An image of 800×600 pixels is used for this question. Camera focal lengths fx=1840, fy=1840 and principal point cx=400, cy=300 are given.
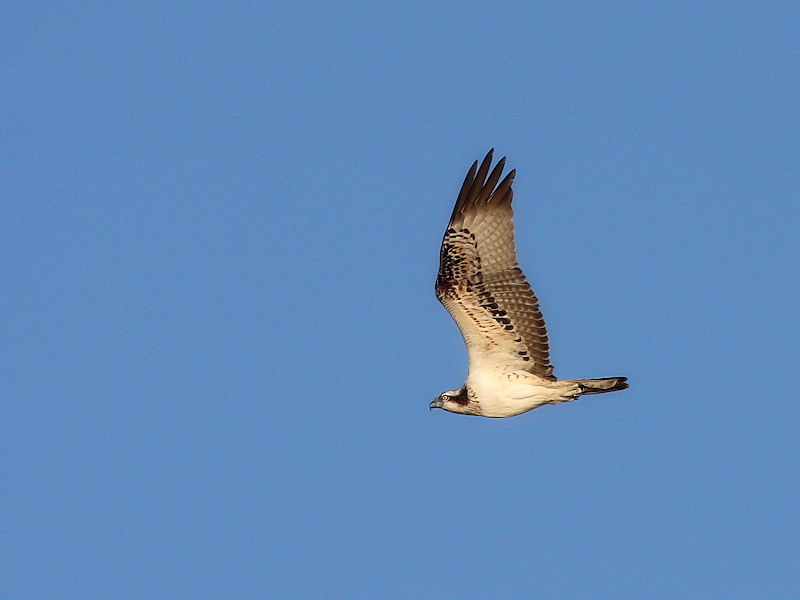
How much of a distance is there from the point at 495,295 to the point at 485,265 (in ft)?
1.27

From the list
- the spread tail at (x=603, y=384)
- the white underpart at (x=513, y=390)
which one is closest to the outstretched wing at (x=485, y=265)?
the white underpart at (x=513, y=390)

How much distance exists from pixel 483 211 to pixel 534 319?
1.46 metres

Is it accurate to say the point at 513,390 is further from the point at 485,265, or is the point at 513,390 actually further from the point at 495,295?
the point at 485,265

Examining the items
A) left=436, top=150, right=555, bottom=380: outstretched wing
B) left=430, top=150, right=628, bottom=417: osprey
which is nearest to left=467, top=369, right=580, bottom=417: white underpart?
left=430, top=150, right=628, bottom=417: osprey

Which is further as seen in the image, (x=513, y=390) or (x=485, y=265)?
(x=513, y=390)

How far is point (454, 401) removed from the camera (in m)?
22.9

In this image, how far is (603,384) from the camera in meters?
22.4

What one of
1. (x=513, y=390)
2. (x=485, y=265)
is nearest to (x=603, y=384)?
(x=513, y=390)

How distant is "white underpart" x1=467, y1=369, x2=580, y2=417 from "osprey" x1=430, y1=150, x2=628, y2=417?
12 millimetres

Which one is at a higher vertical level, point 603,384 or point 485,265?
point 485,265

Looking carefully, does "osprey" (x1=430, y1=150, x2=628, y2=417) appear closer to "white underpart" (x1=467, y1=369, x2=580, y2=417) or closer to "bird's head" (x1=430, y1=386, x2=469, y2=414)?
"white underpart" (x1=467, y1=369, x2=580, y2=417)

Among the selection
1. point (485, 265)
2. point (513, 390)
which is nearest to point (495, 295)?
point (485, 265)

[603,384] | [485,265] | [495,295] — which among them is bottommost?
[603,384]

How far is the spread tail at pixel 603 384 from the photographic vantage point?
2241 cm
